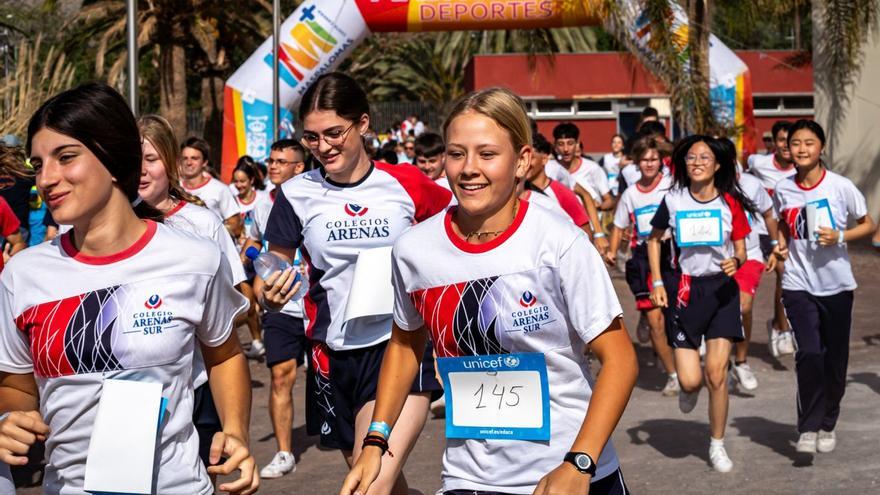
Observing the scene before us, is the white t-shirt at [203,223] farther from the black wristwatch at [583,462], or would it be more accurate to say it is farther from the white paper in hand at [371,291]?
the black wristwatch at [583,462]

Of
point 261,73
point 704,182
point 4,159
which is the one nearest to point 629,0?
point 261,73

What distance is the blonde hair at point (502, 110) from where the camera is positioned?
349cm

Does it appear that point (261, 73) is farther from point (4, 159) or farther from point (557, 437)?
point (557, 437)

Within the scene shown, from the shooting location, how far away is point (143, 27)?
85.6ft

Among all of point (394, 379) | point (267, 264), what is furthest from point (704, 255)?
point (394, 379)

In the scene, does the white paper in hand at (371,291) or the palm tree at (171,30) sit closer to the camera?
the white paper in hand at (371,291)

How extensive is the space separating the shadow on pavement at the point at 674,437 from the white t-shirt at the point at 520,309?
4336 mm

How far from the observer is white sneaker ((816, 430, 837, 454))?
24.8 feet

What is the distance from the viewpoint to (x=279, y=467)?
7.57 meters

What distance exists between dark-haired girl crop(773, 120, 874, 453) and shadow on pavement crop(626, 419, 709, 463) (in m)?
0.69

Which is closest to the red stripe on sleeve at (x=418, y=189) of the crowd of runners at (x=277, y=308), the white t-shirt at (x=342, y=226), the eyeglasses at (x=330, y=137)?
the white t-shirt at (x=342, y=226)

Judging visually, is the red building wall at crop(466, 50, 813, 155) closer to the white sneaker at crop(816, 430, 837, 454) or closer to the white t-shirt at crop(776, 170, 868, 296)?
the white t-shirt at crop(776, 170, 868, 296)

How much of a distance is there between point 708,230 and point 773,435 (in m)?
1.49

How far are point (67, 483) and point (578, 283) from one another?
1.46 meters
